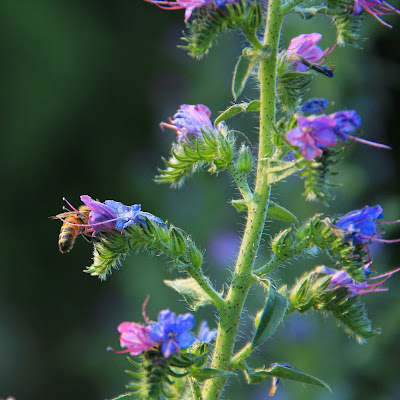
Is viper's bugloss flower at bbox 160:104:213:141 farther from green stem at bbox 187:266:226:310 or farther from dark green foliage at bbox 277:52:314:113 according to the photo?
green stem at bbox 187:266:226:310

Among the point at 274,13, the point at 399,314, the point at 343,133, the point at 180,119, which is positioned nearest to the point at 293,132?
the point at 343,133

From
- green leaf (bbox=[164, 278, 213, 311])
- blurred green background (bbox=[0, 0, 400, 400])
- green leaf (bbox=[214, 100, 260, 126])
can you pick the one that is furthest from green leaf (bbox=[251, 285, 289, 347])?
blurred green background (bbox=[0, 0, 400, 400])

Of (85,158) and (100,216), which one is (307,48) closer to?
(100,216)

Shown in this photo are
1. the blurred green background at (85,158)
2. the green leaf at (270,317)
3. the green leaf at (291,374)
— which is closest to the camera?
the green leaf at (270,317)

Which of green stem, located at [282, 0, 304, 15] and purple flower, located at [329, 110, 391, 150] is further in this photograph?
green stem, located at [282, 0, 304, 15]

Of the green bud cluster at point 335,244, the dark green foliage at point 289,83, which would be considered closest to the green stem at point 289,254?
the green bud cluster at point 335,244

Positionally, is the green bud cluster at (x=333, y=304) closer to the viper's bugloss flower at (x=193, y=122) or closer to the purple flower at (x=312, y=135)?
the purple flower at (x=312, y=135)

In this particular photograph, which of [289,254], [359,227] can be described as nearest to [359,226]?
[359,227]
